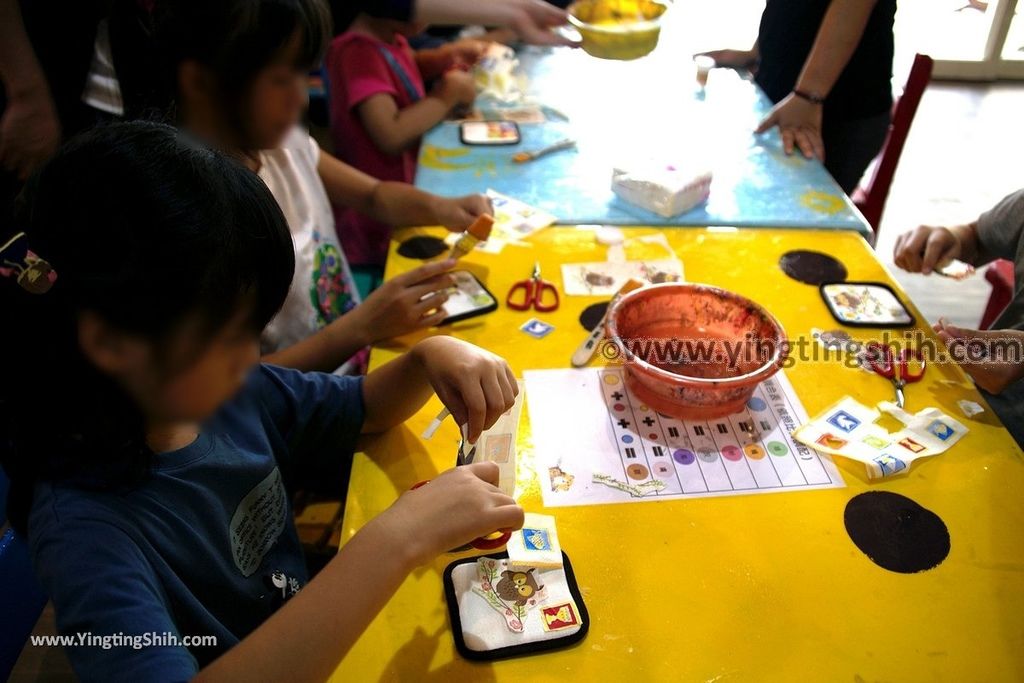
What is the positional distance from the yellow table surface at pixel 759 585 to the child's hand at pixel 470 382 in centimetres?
8

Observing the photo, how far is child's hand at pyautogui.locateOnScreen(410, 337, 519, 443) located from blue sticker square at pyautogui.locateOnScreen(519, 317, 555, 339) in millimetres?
219

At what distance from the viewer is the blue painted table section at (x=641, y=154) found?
127 centimetres

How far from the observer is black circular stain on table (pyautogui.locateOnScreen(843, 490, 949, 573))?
69 centimetres

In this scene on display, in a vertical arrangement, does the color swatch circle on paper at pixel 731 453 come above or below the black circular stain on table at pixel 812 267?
below

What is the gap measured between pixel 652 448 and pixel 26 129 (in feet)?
3.40

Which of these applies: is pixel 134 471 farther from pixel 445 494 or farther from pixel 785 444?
pixel 785 444

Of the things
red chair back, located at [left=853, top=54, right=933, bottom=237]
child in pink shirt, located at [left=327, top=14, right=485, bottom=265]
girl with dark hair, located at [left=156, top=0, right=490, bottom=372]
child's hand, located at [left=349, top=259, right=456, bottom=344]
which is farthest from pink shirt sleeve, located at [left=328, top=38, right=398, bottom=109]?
red chair back, located at [left=853, top=54, right=933, bottom=237]

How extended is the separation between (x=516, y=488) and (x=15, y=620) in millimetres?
504

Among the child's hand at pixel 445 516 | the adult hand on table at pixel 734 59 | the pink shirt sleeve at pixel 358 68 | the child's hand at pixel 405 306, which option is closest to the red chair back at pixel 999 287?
the adult hand on table at pixel 734 59

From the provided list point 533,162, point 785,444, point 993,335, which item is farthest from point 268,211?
point 533,162

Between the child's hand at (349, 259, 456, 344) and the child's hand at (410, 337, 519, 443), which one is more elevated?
the child's hand at (410, 337, 519, 443)

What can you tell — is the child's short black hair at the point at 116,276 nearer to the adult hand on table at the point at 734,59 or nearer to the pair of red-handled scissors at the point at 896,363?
the pair of red-handled scissors at the point at 896,363

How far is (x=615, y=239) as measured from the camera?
3.89 feet

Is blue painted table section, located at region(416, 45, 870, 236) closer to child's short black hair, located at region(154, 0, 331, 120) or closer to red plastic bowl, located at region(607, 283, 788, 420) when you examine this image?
red plastic bowl, located at region(607, 283, 788, 420)
